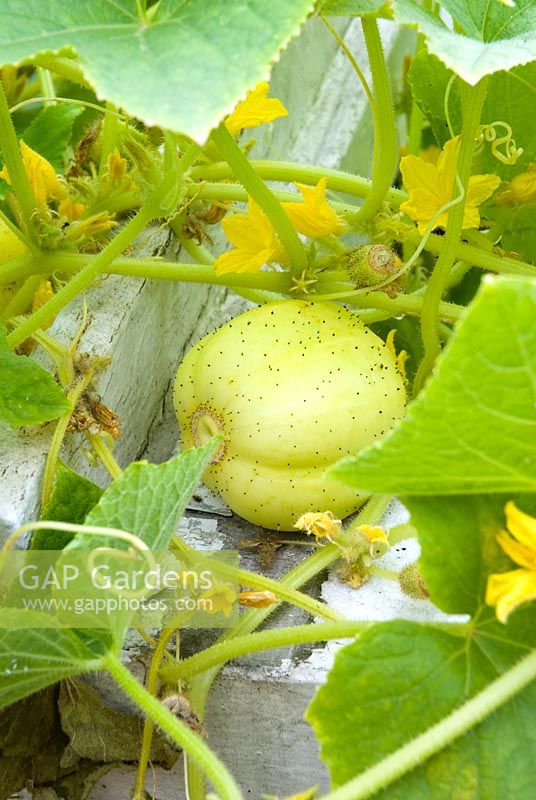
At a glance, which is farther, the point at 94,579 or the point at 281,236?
the point at 281,236

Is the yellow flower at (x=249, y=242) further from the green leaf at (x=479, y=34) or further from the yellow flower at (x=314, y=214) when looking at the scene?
the green leaf at (x=479, y=34)

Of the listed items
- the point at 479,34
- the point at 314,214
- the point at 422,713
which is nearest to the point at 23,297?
the point at 314,214

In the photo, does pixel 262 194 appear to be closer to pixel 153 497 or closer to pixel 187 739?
pixel 153 497

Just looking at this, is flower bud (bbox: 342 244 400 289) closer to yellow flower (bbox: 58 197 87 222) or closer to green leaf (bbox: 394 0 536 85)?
green leaf (bbox: 394 0 536 85)

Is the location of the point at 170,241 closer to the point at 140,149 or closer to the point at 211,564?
the point at 140,149

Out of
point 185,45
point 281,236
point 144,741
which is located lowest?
point 144,741

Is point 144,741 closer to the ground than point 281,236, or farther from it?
closer to the ground

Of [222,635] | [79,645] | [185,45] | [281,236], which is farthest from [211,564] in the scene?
[185,45]
